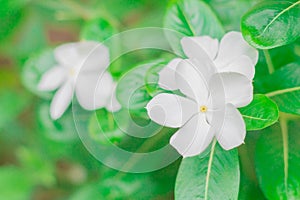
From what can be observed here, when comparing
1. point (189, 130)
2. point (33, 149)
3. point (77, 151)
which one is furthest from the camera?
point (33, 149)

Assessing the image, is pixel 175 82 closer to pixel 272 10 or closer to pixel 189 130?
pixel 189 130

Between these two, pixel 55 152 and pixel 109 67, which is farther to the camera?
pixel 55 152

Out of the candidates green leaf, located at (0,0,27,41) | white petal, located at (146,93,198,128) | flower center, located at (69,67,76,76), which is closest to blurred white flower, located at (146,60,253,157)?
white petal, located at (146,93,198,128)

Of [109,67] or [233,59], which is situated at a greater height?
[233,59]

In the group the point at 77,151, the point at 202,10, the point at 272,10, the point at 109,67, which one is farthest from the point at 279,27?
the point at 77,151

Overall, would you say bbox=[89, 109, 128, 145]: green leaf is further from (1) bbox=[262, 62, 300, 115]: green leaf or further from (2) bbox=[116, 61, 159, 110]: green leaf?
(1) bbox=[262, 62, 300, 115]: green leaf

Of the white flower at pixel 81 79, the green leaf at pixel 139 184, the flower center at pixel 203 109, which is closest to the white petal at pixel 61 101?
the white flower at pixel 81 79
